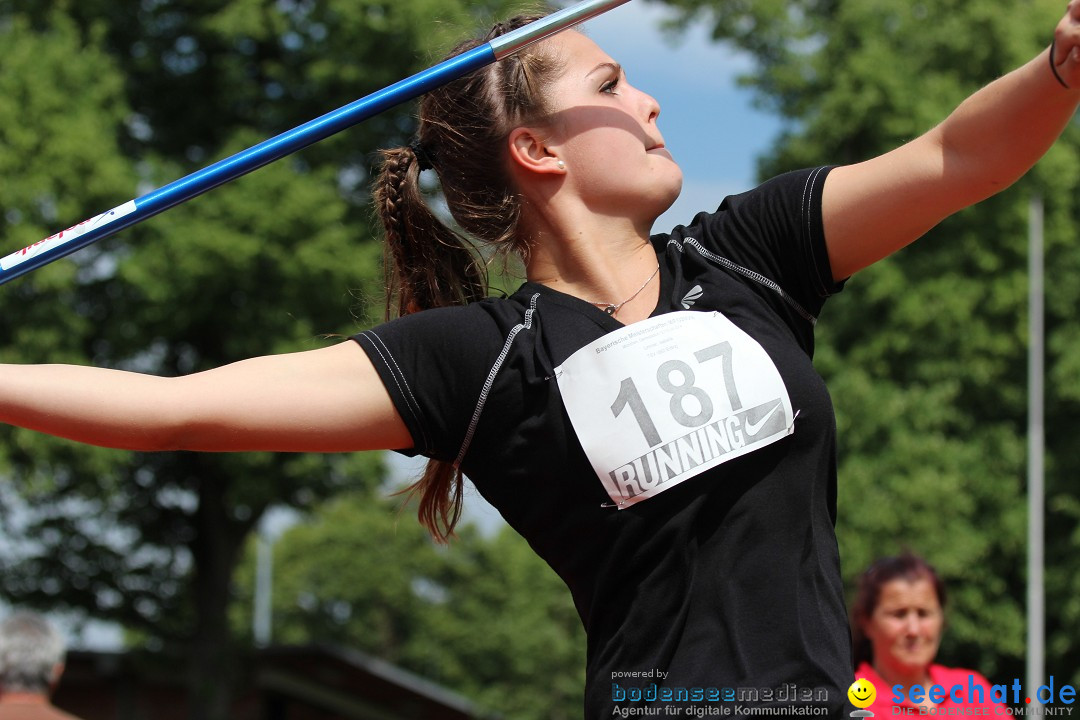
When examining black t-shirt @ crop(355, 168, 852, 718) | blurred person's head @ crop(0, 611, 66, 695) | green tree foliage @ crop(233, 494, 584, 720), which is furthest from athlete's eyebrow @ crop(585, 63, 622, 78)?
green tree foliage @ crop(233, 494, 584, 720)

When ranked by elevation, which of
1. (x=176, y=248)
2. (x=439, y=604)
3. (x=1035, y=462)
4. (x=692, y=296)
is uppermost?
(x=439, y=604)

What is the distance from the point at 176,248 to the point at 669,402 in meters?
13.8

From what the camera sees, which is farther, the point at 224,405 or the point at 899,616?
the point at 899,616

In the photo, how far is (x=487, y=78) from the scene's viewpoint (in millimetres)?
2615

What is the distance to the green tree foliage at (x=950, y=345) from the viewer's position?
53.0 ft

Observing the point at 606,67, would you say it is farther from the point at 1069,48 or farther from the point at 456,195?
the point at 1069,48

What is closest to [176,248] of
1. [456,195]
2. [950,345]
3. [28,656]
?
[950,345]

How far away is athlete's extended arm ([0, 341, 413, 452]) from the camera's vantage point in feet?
6.72

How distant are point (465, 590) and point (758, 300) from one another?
39.9m

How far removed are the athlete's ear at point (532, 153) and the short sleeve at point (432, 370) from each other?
39 cm

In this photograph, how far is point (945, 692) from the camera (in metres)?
4.67

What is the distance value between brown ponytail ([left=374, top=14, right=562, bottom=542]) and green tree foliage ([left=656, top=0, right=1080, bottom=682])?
45.1ft

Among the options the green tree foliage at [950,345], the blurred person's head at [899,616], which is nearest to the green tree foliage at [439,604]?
the green tree foliage at [950,345]

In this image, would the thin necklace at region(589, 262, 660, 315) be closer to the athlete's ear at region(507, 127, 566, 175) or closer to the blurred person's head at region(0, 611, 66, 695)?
the athlete's ear at region(507, 127, 566, 175)
